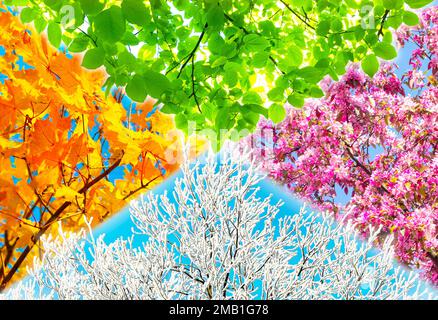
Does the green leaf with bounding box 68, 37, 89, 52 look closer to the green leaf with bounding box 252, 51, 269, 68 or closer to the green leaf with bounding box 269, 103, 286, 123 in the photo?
the green leaf with bounding box 252, 51, 269, 68

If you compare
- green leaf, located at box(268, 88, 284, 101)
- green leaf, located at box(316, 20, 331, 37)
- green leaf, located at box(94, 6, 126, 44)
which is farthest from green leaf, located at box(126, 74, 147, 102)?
green leaf, located at box(316, 20, 331, 37)

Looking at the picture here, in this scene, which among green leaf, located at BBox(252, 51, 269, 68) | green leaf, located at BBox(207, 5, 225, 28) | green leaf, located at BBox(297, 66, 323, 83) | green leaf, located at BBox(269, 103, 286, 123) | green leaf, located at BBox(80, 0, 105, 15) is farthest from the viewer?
green leaf, located at BBox(269, 103, 286, 123)

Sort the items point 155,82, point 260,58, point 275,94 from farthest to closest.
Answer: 1. point 275,94
2. point 260,58
3. point 155,82

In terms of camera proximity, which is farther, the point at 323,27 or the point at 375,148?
the point at 375,148

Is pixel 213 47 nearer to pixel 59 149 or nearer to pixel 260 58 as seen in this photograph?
pixel 260 58

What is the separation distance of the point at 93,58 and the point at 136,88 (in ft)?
0.69

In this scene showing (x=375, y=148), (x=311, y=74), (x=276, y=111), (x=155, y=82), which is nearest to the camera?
(x=155, y=82)

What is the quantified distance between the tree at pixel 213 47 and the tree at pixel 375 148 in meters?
1.82

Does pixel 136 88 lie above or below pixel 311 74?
below

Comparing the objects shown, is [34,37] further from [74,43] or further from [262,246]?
[262,246]

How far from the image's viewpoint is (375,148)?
4.95 m

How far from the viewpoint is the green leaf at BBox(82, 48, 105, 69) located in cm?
182

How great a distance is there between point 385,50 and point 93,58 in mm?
1385

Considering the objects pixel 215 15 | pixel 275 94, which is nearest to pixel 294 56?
pixel 275 94
